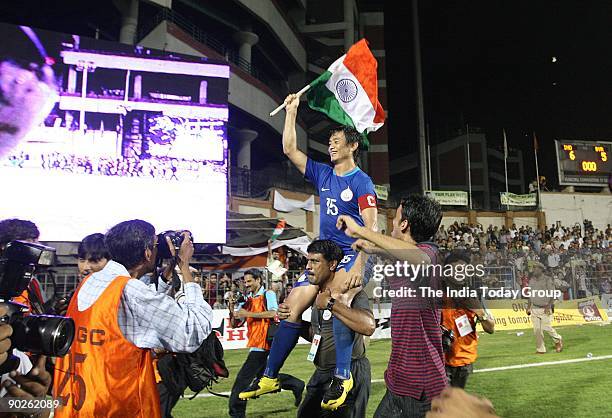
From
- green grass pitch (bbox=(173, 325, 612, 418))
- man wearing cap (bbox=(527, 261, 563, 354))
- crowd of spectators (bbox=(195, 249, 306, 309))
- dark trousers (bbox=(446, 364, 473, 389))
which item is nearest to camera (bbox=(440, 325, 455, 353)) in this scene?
dark trousers (bbox=(446, 364, 473, 389))

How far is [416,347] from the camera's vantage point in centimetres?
349

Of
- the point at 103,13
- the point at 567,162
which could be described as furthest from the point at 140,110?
the point at 567,162

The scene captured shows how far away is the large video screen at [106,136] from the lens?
15.9m

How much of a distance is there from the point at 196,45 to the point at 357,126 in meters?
19.8

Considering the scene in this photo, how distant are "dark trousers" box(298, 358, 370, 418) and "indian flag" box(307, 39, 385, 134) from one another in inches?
117

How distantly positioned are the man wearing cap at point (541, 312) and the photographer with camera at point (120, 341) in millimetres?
12499

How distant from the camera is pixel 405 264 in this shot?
3.44m

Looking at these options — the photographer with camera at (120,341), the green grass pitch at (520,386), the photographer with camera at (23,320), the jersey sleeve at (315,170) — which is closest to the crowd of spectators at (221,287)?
the green grass pitch at (520,386)

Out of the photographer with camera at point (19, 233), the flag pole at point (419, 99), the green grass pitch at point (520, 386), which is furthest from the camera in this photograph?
the flag pole at point (419, 99)

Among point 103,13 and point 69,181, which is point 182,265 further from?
point 103,13

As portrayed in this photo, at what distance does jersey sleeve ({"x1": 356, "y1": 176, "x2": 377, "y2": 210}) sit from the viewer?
470cm

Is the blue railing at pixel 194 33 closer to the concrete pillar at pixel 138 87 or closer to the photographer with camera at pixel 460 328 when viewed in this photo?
the concrete pillar at pixel 138 87

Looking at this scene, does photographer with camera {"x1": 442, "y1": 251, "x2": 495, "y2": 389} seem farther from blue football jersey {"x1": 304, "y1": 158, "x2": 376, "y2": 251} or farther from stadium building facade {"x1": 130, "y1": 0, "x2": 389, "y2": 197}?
stadium building facade {"x1": 130, "y1": 0, "x2": 389, "y2": 197}

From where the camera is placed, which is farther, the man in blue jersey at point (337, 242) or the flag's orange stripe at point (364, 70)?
the flag's orange stripe at point (364, 70)
